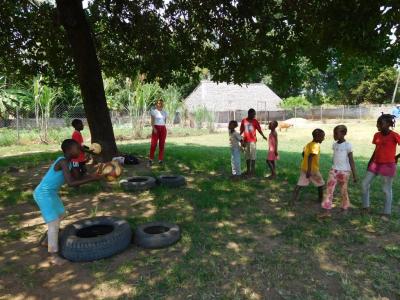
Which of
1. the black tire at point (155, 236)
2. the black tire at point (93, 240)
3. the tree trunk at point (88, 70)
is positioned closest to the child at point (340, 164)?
the black tire at point (155, 236)

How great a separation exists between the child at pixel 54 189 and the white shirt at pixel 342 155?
12.5ft

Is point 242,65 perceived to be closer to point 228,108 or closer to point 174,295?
point 174,295

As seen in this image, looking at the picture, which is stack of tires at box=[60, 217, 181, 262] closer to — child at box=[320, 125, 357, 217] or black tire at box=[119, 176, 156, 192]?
black tire at box=[119, 176, 156, 192]

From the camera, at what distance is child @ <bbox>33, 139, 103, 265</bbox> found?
4.59 meters

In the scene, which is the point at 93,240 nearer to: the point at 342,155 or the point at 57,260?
the point at 57,260

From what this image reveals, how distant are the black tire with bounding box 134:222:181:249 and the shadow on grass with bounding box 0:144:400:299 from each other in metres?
0.10

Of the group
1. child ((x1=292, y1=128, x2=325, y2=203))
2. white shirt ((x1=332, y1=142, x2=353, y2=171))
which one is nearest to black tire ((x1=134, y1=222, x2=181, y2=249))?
child ((x1=292, y1=128, x2=325, y2=203))

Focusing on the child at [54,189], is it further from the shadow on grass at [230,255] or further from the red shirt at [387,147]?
the red shirt at [387,147]

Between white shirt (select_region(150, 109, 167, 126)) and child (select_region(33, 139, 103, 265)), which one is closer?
child (select_region(33, 139, 103, 265))

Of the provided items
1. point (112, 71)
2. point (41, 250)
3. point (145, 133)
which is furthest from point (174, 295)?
point (145, 133)

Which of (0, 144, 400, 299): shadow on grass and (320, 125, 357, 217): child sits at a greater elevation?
(320, 125, 357, 217): child

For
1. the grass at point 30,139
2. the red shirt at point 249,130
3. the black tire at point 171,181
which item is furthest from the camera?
the grass at point 30,139

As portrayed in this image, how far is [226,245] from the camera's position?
5016mm

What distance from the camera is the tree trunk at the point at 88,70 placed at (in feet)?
29.2
